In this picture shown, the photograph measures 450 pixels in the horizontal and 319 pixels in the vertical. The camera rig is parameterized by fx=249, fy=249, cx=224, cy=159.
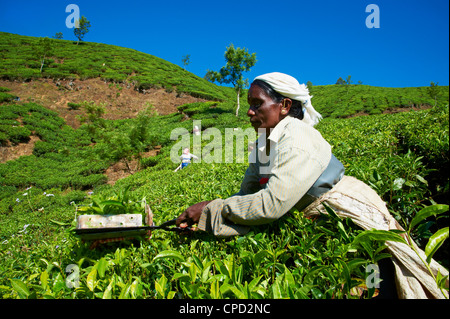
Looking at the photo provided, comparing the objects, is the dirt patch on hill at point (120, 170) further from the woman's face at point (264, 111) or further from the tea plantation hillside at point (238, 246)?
the woman's face at point (264, 111)

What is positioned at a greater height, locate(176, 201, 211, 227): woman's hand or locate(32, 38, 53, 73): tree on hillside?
locate(32, 38, 53, 73): tree on hillside

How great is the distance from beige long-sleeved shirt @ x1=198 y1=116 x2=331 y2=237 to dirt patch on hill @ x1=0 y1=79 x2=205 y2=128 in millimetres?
25477

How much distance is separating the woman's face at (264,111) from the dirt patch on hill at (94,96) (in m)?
25.0

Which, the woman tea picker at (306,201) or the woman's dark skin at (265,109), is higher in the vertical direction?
the woman's dark skin at (265,109)

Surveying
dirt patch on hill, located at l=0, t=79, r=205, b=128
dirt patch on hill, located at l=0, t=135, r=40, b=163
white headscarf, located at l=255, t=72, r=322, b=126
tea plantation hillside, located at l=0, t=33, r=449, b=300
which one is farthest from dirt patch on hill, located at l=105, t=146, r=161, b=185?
white headscarf, located at l=255, t=72, r=322, b=126

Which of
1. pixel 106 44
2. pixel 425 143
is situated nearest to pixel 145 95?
pixel 106 44

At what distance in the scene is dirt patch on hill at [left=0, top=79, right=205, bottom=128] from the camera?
25875 millimetres

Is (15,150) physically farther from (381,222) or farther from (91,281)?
(381,222)

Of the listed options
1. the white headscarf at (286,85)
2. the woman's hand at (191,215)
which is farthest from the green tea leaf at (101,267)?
the white headscarf at (286,85)

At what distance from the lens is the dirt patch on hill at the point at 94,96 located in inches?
1019

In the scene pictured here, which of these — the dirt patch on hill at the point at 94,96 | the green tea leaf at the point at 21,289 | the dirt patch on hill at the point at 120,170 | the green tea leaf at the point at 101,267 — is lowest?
the green tea leaf at the point at 21,289

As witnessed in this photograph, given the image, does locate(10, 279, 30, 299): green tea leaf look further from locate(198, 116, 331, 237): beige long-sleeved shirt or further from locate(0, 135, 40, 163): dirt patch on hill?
locate(0, 135, 40, 163): dirt patch on hill
